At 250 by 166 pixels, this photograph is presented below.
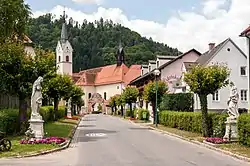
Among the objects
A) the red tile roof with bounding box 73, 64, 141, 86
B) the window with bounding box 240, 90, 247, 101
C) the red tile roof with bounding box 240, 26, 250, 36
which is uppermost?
the red tile roof with bounding box 73, 64, 141, 86

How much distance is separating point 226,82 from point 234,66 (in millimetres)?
29566

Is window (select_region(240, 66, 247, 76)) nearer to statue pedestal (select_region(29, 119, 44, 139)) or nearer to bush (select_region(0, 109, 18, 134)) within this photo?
bush (select_region(0, 109, 18, 134))

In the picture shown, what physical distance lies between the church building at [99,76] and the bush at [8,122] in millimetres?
89521

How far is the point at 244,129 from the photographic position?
2083 centimetres

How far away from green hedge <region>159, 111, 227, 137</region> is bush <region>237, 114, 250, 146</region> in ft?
10.4

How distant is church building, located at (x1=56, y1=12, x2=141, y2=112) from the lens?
12562 centimetres

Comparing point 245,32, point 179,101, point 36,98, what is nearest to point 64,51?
point 179,101

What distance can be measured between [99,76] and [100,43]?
29.9 meters

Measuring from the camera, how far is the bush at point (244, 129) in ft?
66.6

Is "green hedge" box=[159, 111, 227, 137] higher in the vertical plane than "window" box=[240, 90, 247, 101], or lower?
lower

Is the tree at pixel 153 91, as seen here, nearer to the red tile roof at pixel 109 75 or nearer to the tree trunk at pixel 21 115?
the tree trunk at pixel 21 115

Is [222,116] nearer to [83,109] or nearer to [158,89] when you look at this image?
[158,89]

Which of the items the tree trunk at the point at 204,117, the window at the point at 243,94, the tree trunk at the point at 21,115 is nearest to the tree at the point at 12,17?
the tree trunk at the point at 21,115

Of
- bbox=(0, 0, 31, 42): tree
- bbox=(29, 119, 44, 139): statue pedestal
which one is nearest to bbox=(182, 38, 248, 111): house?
bbox=(0, 0, 31, 42): tree
